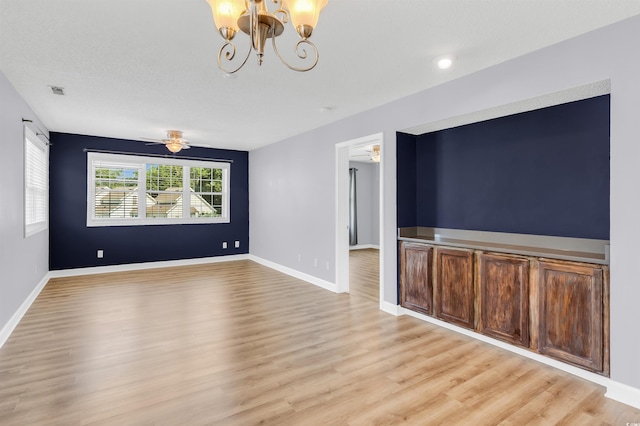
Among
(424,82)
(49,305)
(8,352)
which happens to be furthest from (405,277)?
(49,305)

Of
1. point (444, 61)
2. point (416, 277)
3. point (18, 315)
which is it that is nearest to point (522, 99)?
point (444, 61)

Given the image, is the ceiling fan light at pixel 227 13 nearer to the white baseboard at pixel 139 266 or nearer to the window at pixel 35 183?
the window at pixel 35 183

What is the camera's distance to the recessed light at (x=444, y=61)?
9.43ft

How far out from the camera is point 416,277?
12.8ft

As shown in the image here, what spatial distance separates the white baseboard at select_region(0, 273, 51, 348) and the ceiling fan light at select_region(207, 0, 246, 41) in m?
3.46

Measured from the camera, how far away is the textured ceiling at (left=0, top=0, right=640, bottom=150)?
7.24 feet

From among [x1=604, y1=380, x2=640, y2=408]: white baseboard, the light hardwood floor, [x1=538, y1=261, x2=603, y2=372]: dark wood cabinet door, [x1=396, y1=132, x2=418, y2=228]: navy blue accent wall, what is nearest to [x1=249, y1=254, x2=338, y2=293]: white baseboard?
the light hardwood floor

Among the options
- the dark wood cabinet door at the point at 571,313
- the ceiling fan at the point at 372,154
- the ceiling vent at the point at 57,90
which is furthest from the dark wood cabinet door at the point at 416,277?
the ceiling vent at the point at 57,90

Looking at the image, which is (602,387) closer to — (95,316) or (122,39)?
(122,39)

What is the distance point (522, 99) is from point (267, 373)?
3020mm

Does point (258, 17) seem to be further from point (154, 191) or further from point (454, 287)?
point (154, 191)

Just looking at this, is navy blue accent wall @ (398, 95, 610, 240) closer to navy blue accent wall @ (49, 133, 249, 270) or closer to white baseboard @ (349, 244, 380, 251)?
navy blue accent wall @ (49, 133, 249, 270)

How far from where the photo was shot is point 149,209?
274 inches

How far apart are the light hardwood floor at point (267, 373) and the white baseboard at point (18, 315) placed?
0.07 meters
